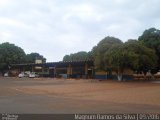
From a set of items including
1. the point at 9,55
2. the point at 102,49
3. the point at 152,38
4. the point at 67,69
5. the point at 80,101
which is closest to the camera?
the point at 80,101

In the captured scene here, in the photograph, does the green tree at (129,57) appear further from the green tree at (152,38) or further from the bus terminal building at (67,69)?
the bus terminal building at (67,69)

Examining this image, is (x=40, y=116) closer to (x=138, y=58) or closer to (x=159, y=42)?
(x=138, y=58)

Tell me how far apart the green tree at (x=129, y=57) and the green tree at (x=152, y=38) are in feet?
23.1

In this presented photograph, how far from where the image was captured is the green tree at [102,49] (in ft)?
186

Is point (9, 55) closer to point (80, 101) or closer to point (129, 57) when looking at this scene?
point (129, 57)

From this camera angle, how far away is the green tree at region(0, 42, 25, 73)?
98750 millimetres

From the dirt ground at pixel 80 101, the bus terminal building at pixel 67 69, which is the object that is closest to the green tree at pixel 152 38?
the bus terminal building at pixel 67 69

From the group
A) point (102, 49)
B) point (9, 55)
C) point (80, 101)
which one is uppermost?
point (9, 55)

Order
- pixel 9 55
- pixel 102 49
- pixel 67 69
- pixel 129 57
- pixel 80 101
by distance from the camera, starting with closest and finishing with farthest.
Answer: pixel 80 101 < pixel 129 57 < pixel 102 49 < pixel 67 69 < pixel 9 55

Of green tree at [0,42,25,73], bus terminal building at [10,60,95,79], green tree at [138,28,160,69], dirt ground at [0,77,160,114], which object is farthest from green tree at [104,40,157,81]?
green tree at [0,42,25,73]

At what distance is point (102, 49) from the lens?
193 ft

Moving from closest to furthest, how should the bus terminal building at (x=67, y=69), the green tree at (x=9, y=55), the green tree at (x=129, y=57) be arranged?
the green tree at (x=129, y=57)
the bus terminal building at (x=67, y=69)
the green tree at (x=9, y=55)

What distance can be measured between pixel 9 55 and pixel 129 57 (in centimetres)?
5686

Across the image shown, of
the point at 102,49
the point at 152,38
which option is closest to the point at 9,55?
the point at 102,49
